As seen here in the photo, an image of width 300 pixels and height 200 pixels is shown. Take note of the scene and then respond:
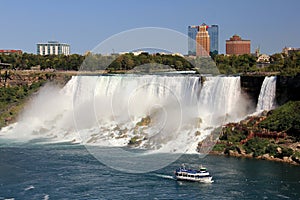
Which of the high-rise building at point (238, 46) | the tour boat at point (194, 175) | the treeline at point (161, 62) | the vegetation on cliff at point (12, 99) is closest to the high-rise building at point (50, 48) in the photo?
the high-rise building at point (238, 46)

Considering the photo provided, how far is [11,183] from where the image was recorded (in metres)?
17.6

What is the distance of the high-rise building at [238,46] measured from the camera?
79.8 meters

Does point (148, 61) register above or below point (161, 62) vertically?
above

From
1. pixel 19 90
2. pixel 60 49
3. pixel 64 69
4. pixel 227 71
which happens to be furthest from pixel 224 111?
pixel 60 49

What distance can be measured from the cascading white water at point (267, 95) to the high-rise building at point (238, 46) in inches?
2105

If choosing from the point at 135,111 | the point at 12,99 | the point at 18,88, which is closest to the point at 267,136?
the point at 135,111

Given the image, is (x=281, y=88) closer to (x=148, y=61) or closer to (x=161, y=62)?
(x=161, y=62)

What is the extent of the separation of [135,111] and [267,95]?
6.97 metres

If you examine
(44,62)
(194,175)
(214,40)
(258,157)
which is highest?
(214,40)

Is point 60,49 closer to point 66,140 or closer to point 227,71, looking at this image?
point 227,71

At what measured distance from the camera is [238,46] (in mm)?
80688

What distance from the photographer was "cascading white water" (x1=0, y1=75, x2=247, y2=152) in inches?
994

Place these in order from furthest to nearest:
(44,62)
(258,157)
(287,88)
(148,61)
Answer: (44,62) → (148,61) → (287,88) → (258,157)

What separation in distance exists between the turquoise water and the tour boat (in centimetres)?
23
